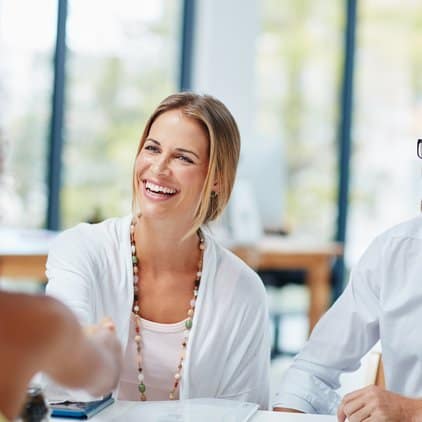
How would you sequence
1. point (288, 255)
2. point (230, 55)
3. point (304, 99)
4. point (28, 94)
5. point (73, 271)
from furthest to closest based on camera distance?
1. point (304, 99)
2. point (230, 55)
3. point (28, 94)
4. point (288, 255)
5. point (73, 271)

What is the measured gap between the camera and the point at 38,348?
1028mm

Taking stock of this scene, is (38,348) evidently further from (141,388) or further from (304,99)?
(304,99)

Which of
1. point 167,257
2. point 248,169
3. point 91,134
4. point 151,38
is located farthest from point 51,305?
point 151,38

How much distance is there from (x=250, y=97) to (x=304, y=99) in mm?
505

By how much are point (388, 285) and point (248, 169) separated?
11.7ft

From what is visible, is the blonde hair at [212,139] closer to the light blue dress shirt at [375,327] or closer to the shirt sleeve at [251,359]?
the shirt sleeve at [251,359]

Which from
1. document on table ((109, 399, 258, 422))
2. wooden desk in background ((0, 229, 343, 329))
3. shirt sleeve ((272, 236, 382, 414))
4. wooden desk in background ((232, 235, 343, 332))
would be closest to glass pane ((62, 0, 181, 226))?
wooden desk in background ((0, 229, 343, 329))

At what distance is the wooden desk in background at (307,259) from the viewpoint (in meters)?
5.42

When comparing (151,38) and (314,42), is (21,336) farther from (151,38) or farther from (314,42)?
(314,42)

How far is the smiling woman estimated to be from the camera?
2.07 m

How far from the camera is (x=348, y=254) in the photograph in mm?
7152

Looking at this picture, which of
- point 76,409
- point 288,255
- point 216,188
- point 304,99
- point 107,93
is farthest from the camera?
point 304,99

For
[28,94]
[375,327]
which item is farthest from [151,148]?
[28,94]

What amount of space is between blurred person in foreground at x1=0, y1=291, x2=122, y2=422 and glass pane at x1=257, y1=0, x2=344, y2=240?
5.89m
